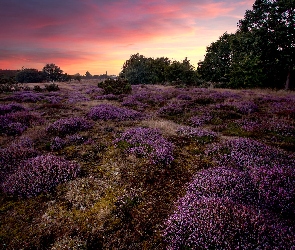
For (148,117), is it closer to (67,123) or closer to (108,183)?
(67,123)

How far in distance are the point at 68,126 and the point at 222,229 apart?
865cm

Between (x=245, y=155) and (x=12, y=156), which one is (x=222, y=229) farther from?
(x=12, y=156)

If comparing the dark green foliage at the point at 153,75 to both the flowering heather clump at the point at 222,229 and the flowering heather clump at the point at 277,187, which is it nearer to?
the flowering heather clump at the point at 277,187

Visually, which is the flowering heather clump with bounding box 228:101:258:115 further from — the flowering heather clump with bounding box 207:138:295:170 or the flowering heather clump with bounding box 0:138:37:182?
the flowering heather clump with bounding box 0:138:37:182

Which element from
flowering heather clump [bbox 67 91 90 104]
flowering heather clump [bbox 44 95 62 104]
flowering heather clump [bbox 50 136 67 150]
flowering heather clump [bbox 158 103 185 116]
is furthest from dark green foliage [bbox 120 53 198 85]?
flowering heather clump [bbox 50 136 67 150]

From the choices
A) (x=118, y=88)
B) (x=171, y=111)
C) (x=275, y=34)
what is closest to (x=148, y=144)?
(x=171, y=111)

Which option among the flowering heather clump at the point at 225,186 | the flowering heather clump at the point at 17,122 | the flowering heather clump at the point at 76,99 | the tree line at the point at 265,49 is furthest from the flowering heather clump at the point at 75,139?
the tree line at the point at 265,49

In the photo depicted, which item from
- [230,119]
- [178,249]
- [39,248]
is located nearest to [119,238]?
[178,249]

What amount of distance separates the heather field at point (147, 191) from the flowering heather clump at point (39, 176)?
0.09 ft

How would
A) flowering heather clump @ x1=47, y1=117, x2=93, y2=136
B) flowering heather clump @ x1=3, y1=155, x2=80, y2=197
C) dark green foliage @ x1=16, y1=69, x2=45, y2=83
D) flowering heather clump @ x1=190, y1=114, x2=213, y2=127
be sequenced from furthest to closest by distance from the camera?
1. dark green foliage @ x1=16, y1=69, x2=45, y2=83
2. flowering heather clump @ x1=190, y1=114, x2=213, y2=127
3. flowering heather clump @ x1=47, y1=117, x2=93, y2=136
4. flowering heather clump @ x1=3, y1=155, x2=80, y2=197

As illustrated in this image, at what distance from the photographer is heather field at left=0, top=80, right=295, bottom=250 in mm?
3660

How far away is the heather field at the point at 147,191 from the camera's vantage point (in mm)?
3660

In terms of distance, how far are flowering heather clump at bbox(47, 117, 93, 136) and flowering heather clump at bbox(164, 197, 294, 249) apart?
23.9 ft

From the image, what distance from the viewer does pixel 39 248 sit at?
3.67 m
